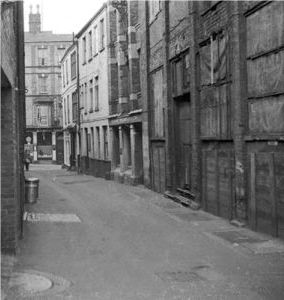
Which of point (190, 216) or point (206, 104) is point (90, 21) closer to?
point (206, 104)

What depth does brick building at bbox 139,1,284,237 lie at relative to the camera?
38.0 ft

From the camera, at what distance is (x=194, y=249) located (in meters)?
10.8

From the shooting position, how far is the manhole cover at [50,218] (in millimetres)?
14688

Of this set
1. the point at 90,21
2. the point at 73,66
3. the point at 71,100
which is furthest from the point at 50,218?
the point at 71,100

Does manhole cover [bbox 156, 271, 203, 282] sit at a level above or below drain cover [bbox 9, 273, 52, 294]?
below

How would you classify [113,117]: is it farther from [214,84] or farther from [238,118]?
[238,118]

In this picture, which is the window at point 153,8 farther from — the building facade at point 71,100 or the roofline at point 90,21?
the building facade at point 71,100

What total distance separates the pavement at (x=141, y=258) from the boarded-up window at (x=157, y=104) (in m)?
5.01

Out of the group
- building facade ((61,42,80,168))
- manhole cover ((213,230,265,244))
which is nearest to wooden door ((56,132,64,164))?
building facade ((61,42,80,168))

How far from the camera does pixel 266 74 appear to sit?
38.7 ft

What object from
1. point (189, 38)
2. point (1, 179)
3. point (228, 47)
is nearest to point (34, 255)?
point (1, 179)

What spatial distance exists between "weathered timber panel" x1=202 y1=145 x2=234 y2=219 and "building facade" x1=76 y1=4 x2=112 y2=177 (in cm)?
1503

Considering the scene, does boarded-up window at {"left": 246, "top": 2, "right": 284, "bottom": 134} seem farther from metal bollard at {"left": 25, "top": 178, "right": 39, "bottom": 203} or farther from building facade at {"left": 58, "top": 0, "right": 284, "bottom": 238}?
metal bollard at {"left": 25, "top": 178, "right": 39, "bottom": 203}

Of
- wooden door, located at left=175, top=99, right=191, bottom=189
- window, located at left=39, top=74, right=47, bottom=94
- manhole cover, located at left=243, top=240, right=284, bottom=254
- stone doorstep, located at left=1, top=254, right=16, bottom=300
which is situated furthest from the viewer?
window, located at left=39, top=74, right=47, bottom=94
